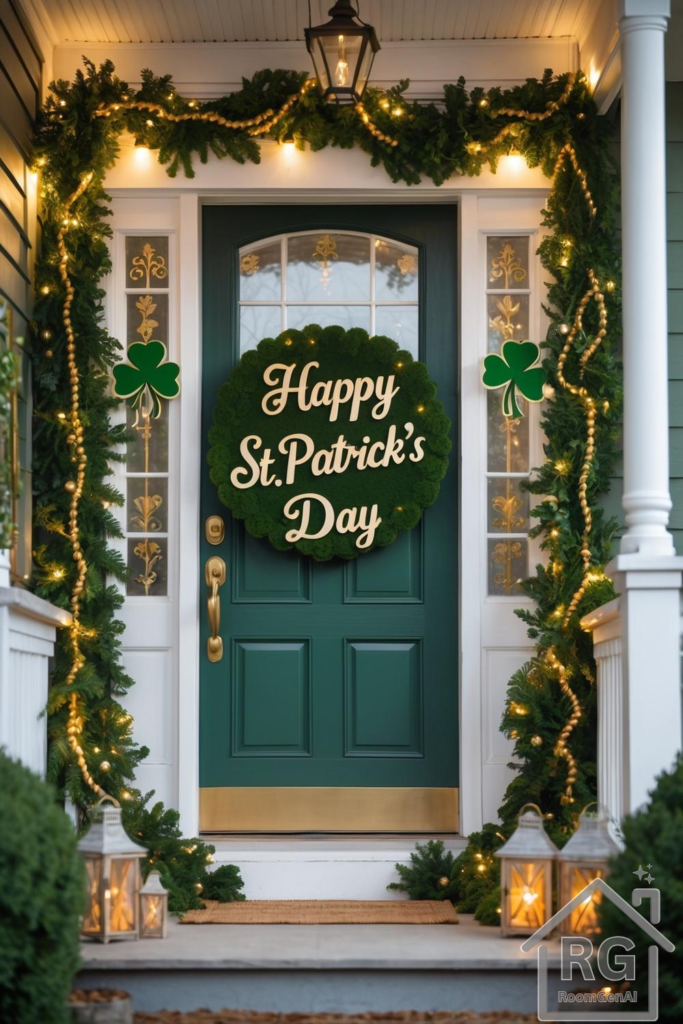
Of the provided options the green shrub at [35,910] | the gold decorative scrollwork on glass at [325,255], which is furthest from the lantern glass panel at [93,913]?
the gold decorative scrollwork on glass at [325,255]

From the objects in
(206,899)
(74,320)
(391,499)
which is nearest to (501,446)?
(391,499)

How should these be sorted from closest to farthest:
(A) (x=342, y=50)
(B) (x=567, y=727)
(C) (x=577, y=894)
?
(C) (x=577, y=894), (A) (x=342, y=50), (B) (x=567, y=727)

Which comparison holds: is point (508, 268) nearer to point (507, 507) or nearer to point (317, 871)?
point (507, 507)

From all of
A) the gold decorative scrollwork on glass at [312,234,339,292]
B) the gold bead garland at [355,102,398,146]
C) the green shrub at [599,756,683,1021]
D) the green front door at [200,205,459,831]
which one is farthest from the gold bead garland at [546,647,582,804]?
the gold bead garland at [355,102,398,146]

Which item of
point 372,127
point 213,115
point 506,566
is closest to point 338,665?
point 506,566

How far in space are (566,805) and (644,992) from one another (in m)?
1.22

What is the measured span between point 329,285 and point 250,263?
0.32 metres

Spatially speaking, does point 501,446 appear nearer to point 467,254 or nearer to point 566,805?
point 467,254

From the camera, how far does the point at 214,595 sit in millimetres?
4859

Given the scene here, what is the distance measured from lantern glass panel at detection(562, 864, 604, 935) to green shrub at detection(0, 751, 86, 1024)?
1.42m

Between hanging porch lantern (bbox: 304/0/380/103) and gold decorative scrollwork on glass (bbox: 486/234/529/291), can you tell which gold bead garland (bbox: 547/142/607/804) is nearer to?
gold decorative scrollwork on glass (bbox: 486/234/529/291)

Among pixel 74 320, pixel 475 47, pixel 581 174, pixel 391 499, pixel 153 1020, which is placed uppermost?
pixel 475 47

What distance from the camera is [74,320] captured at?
15.8ft

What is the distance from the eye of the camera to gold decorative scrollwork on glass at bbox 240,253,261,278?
5.07 meters
